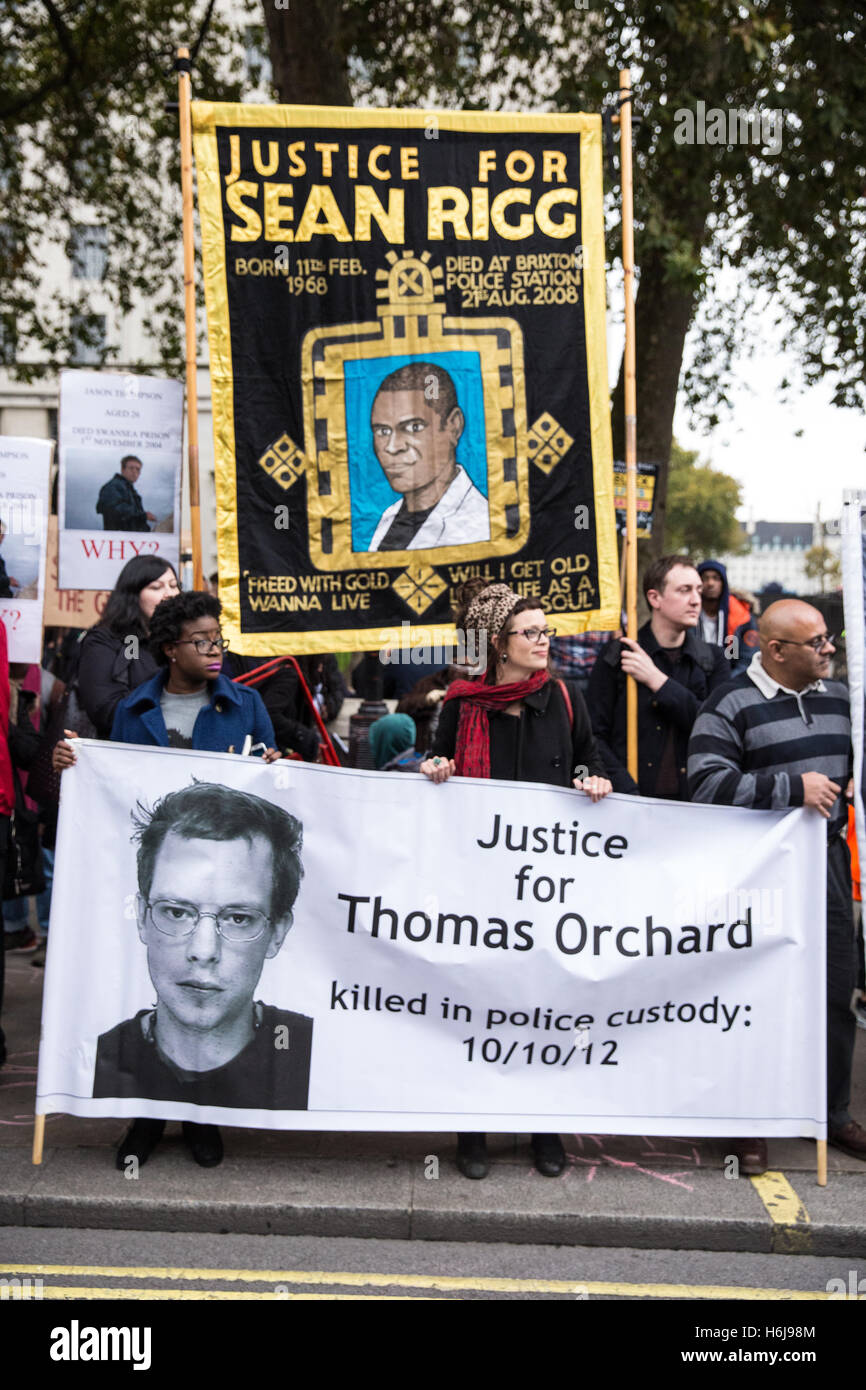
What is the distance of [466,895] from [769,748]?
119cm

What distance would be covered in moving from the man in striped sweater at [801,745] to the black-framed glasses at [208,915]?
160 centimetres

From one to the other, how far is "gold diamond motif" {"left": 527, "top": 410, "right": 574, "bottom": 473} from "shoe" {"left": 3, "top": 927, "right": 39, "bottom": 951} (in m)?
4.10

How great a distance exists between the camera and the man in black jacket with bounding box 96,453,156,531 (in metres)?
6.71

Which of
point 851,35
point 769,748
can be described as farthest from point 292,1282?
point 851,35

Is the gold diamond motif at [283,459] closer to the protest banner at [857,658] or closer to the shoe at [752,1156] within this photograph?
the protest banner at [857,658]

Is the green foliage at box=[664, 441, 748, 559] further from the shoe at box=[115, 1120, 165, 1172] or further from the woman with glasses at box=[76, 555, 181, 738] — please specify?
the shoe at box=[115, 1120, 165, 1172]

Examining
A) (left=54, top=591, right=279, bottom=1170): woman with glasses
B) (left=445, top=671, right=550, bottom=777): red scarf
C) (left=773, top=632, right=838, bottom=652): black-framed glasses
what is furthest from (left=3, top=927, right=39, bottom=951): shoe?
(left=773, top=632, right=838, bottom=652): black-framed glasses

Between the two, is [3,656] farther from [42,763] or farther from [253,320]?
[253,320]

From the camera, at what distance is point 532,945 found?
174 inches

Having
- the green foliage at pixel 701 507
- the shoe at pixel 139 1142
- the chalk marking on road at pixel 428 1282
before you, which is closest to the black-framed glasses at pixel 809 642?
the chalk marking on road at pixel 428 1282

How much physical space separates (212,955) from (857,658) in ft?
7.96

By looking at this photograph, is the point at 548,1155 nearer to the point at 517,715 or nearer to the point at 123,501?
the point at 517,715

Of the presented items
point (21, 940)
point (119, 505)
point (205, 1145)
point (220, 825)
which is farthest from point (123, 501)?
point (205, 1145)

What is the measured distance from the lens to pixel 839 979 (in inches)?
183
